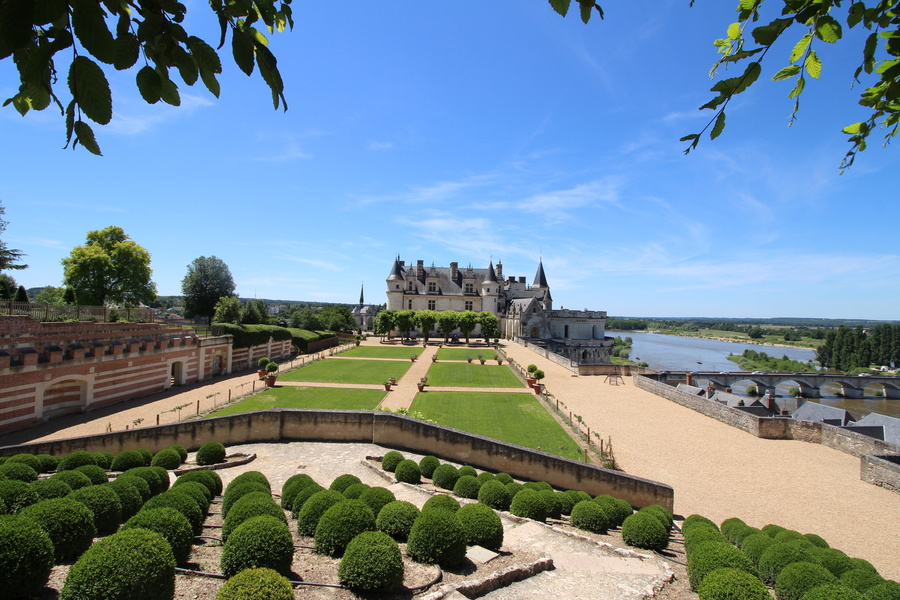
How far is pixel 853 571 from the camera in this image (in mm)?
Answer: 6211

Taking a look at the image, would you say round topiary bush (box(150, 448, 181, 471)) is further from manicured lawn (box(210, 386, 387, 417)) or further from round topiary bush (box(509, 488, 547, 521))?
round topiary bush (box(509, 488, 547, 521))

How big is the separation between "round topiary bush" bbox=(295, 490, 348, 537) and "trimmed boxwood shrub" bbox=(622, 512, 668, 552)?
18.5ft

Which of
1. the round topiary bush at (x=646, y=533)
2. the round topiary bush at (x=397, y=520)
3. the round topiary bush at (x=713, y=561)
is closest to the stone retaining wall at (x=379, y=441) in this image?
the round topiary bush at (x=646, y=533)

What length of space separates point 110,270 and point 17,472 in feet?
115

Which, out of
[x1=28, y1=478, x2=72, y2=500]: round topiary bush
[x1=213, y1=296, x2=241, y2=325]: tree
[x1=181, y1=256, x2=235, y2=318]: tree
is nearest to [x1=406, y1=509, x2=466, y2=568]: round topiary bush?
[x1=28, y1=478, x2=72, y2=500]: round topiary bush

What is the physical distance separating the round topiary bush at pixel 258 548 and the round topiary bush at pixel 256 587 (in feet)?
2.90

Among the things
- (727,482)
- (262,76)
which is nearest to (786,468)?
(727,482)

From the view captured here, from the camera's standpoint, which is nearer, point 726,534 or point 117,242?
point 726,534

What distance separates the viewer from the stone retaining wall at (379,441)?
41.7ft

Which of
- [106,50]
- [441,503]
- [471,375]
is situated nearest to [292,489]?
[441,503]

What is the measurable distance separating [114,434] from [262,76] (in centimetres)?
1575

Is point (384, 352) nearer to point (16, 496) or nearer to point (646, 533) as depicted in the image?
point (646, 533)

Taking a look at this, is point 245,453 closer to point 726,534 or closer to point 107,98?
point 726,534

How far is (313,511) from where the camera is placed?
7266mm
